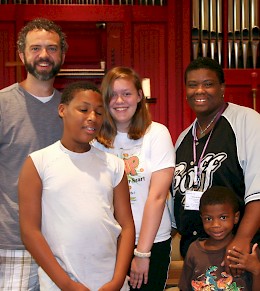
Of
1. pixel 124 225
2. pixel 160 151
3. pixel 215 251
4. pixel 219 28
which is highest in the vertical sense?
pixel 219 28

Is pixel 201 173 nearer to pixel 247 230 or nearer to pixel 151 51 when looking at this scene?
pixel 247 230

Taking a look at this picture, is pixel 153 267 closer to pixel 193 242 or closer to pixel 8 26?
pixel 193 242

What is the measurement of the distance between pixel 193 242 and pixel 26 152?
2.75 feet

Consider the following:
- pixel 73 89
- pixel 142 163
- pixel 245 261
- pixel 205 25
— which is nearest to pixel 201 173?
pixel 142 163

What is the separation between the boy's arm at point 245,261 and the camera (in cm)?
252

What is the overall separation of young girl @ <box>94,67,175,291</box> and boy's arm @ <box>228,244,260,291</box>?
32 centimetres

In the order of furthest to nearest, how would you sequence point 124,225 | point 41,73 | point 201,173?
A: point 201,173
point 41,73
point 124,225

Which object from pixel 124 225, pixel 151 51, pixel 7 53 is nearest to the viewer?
pixel 124 225

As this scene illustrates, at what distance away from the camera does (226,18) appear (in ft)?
21.0

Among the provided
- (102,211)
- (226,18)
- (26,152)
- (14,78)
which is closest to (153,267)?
(102,211)

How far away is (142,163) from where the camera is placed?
2.66 metres

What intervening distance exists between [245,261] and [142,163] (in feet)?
1.96

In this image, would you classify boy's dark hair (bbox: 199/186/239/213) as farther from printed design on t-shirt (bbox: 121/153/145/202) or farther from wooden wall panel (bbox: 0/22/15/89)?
wooden wall panel (bbox: 0/22/15/89)

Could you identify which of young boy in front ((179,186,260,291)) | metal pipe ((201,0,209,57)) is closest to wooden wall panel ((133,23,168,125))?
metal pipe ((201,0,209,57))
